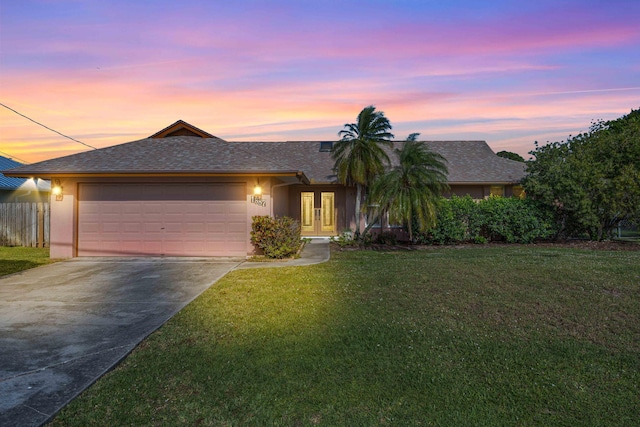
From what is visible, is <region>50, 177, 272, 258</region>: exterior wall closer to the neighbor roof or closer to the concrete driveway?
the neighbor roof

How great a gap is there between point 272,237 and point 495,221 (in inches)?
349

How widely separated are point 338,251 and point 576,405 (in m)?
10.4

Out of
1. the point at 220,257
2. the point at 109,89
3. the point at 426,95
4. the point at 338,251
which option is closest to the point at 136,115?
the point at 109,89

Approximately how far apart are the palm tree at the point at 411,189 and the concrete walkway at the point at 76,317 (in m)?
3.32

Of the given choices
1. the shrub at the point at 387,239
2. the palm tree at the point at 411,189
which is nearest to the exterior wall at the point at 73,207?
the palm tree at the point at 411,189

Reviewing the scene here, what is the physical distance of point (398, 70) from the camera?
13.9 meters

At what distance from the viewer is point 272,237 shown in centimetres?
1181

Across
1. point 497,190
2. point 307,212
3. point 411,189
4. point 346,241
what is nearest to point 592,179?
point 497,190

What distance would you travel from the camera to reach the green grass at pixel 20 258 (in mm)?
10684

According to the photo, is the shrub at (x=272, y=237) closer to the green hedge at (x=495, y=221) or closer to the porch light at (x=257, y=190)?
the porch light at (x=257, y=190)

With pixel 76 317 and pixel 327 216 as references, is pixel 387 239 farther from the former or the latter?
pixel 76 317

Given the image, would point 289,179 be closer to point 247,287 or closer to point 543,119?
point 247,287

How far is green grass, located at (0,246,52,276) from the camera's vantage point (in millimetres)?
10684

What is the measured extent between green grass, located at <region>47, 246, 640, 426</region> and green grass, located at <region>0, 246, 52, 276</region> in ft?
22.2
